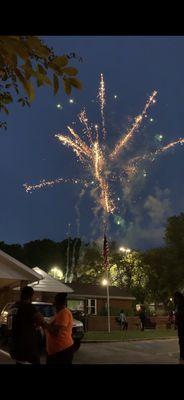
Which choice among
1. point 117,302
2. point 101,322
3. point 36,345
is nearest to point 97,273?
point 117,302

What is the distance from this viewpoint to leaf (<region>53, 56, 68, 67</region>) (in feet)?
9.02

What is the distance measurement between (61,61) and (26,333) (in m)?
4.10

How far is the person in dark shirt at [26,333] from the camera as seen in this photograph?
237 inches

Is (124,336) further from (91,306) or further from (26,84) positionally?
(26,84)

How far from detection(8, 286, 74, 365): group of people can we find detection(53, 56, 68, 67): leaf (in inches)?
156

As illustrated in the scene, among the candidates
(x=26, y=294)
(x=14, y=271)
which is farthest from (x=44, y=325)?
(x=14, y=271)

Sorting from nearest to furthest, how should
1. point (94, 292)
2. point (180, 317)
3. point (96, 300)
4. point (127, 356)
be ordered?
point (180, 317) < point (127, 356) < point (96, 300) < point (94, 292)

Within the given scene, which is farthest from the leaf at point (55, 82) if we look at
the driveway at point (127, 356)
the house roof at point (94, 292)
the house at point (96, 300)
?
the house roof at point (94, 292)

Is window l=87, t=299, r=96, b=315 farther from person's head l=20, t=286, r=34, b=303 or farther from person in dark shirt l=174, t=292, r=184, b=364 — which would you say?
person's head l=20, t=286, r=34, b=303

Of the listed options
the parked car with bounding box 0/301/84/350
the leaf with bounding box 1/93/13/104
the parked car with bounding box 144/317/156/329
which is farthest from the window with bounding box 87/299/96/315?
the leaf with bounding box 1/93/13/104

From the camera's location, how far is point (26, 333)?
20.0ft
